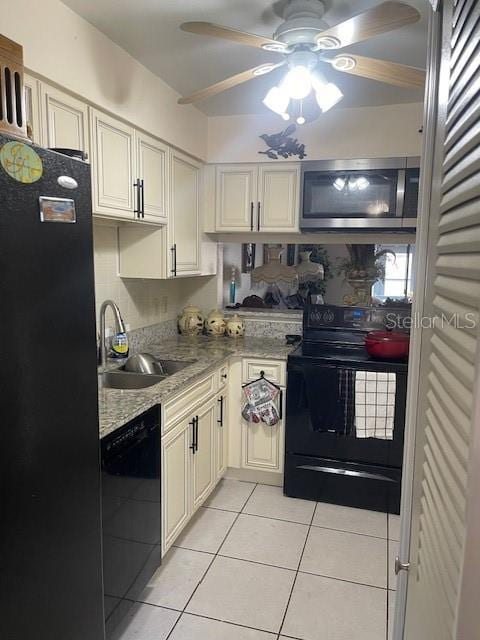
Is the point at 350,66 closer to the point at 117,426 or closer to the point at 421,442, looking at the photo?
the point at 421,442

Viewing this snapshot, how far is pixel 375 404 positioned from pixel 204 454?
3.46 ft

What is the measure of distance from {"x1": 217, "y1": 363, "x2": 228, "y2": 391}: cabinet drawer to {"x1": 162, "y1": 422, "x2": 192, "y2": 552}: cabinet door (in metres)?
0.50

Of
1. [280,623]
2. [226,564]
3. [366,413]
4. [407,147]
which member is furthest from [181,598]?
[407,147]

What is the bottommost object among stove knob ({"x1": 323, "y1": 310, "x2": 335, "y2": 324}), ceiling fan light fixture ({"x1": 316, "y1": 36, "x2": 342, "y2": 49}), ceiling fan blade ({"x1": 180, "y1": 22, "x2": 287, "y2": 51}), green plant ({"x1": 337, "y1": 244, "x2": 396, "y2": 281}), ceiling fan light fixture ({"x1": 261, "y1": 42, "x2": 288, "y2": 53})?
stove knob ({"x1": 323, "y1": 310, "x2": 335, "y2": 324})

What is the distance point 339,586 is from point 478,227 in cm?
216

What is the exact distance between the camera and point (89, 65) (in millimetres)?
1940

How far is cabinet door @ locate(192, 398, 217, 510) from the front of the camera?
261 centimetres

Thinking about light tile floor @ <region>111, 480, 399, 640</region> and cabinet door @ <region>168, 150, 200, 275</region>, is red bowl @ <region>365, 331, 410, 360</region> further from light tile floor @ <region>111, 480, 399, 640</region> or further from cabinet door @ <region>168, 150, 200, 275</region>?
cabinet door @ <region>168, 150, 200, 275</region>

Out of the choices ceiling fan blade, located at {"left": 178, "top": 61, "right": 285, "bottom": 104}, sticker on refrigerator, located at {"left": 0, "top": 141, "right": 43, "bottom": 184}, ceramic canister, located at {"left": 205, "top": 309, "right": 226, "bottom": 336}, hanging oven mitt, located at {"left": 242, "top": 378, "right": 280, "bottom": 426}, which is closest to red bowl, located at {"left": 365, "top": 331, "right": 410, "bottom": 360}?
hanging oven mitt, located at {"left": 242, "top": 378, "right": 280, "bottom": 426}

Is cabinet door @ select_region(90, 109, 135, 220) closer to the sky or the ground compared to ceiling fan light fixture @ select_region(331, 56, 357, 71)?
closer to the ground

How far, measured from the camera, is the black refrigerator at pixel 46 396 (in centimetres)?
103

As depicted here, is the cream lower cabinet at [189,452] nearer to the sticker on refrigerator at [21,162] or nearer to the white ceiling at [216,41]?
the sticker on refrigerator at [21,162]

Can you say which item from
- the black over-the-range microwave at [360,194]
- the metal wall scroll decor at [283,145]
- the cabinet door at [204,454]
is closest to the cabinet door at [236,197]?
the metal wall scroll decor at [283,145]

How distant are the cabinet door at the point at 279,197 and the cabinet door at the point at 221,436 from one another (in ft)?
3.96
